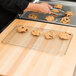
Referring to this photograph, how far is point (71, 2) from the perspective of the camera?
1424mm

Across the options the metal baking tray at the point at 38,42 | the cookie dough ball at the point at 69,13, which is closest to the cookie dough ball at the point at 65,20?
the cookie dough ball at the point at 69,13

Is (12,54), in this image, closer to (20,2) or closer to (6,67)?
(6,67)

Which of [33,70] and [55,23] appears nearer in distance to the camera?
[33,70]

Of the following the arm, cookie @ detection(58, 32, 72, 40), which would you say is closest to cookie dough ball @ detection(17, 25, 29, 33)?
the arm

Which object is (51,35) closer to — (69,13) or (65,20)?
(65,20)

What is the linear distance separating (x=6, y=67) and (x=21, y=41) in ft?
0.74

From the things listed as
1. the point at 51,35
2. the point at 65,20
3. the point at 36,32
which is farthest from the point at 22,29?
the point at 65,20

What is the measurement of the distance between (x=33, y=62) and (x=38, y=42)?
0.57ft

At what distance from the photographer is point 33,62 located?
82 cm

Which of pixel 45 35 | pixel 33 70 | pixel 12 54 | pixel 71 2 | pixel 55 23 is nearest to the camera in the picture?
pixel 33 70

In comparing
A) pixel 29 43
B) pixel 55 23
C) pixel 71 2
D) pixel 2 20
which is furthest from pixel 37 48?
pixel 71 2

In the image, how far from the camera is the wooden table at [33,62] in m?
0.77

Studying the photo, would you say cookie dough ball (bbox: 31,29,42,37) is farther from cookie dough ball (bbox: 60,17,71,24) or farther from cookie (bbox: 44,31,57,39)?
cookie dough ball (bbox: 60,17,71,24)

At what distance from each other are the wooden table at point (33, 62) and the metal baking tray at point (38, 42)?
29 millimetres
